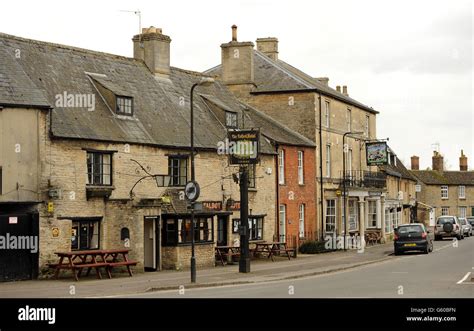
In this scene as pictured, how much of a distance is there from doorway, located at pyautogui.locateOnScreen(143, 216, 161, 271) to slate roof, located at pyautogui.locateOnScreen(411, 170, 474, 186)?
6958cm

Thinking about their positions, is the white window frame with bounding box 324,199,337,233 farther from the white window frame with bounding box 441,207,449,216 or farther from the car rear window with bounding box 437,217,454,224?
the white window frame with bounding box 441,207,449,216

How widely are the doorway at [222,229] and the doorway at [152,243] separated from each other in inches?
188

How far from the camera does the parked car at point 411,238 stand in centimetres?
4247

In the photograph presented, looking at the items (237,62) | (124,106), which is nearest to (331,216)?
(237,62)

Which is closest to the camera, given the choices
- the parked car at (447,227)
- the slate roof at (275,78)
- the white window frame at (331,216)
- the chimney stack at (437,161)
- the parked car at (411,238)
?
the parked car at (411,238)

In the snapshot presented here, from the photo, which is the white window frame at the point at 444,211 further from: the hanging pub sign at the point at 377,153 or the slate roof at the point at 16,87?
the slate roof at the point at 16,87

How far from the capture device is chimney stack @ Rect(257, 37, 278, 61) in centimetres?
5600

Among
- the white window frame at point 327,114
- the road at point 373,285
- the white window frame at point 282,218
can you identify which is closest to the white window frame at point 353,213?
the white window frame at point 327,114

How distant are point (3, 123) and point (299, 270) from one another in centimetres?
1287

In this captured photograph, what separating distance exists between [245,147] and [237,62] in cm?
1858

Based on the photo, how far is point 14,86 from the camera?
29.4 meters
